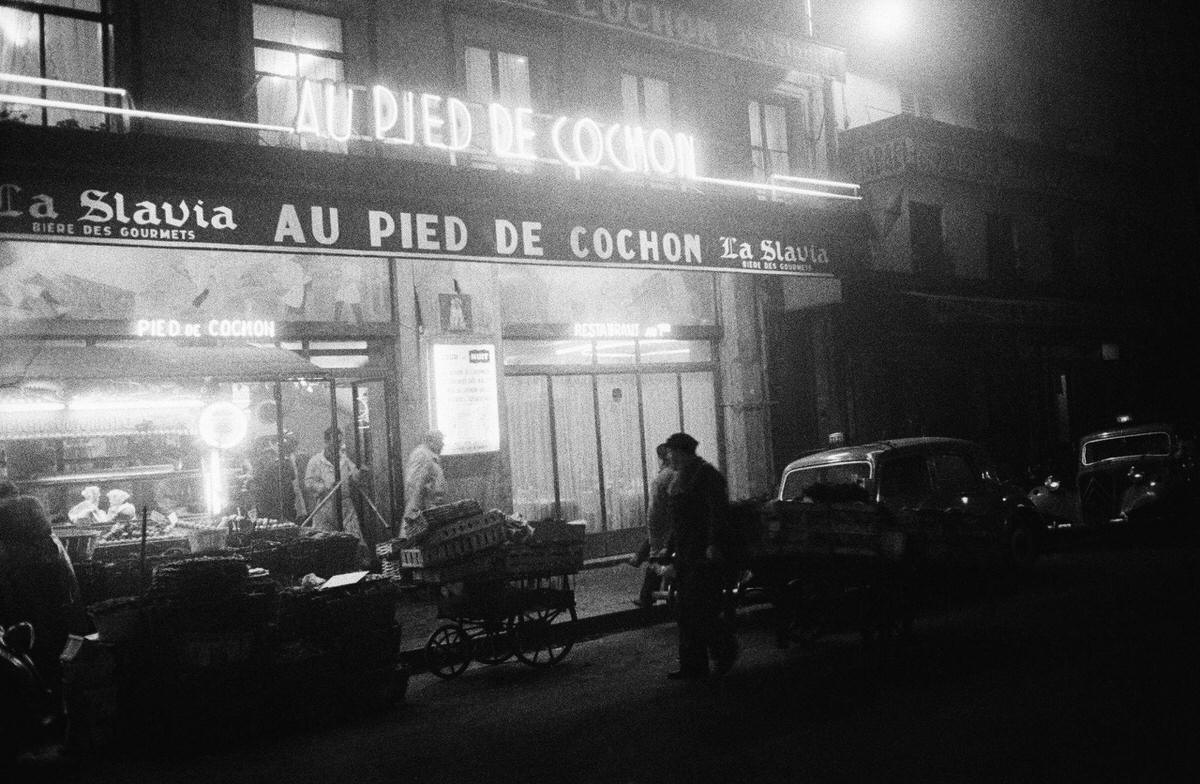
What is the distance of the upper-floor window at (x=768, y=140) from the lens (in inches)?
753

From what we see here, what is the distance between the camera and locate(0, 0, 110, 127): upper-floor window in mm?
11430

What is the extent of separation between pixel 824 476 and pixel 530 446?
5.77 metres

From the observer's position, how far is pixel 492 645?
28.7ft

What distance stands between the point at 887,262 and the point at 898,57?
4.96 metres

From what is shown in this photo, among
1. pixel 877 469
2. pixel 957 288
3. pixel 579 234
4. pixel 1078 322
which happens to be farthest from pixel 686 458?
pixel 1078 322

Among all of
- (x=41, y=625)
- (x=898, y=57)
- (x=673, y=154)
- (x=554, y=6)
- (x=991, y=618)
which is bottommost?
(x=991, y=618)

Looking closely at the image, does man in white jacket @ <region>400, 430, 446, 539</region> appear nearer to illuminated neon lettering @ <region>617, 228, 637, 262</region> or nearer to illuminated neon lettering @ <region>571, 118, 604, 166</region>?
illuminated neon lettering @ <region>617, 228, 637, 262</region>

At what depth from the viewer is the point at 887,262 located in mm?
21750

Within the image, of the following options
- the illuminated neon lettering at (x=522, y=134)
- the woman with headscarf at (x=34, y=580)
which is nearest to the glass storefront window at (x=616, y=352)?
the illuminated neon lettering at (x=522, y=134)

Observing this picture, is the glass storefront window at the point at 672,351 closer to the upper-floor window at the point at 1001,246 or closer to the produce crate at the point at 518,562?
the produce crate at the point at 518,562

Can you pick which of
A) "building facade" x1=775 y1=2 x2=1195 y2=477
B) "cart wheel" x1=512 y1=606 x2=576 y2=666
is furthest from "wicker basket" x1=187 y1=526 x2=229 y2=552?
"building facade" x1=775 y1=2 x2=1195 y2=477

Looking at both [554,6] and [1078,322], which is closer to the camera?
[554,6]

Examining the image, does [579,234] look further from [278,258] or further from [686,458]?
[686,458]

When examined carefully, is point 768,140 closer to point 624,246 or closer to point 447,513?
point 624,246
